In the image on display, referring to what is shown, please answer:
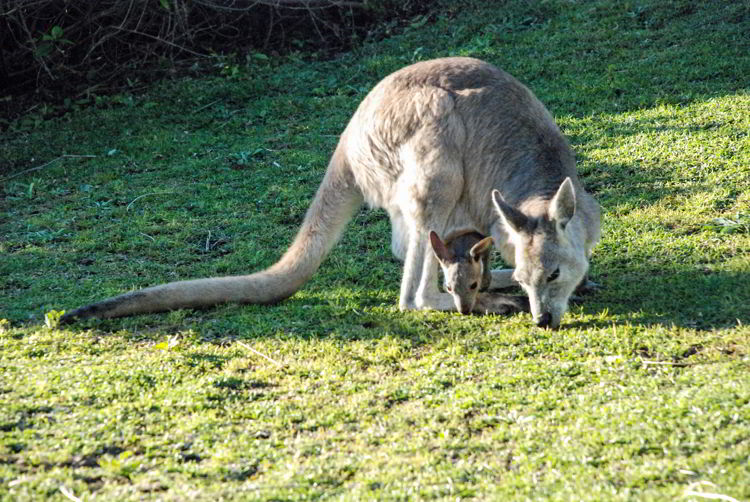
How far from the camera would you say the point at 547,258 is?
4270 mm

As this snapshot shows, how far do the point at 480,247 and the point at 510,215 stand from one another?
0.36 metres

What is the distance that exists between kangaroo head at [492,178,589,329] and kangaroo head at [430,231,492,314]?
297mm

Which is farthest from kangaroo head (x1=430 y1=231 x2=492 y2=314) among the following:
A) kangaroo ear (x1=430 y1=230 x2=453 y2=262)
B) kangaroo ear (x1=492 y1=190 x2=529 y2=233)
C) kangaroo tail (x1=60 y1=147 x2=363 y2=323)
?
kangaroo tail (x1=60 y1=147 x2=363 y2=323)

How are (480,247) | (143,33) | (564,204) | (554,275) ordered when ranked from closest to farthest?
1. (564,204)
2. (554,275)
3. (480,247)
4. (143,33)

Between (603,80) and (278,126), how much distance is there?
111 inches

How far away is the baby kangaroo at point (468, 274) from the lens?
4598mm

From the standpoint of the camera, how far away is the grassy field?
3.08 metres

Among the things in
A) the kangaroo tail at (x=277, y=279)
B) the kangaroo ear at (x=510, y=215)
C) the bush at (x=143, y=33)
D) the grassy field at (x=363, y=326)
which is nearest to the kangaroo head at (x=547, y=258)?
the kangaroo ear at (x=510, y=215)

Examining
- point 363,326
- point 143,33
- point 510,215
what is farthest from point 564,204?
point 143,33

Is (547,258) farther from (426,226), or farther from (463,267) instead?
(426,226)

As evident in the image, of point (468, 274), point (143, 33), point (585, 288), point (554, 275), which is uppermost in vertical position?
point (143, 33)

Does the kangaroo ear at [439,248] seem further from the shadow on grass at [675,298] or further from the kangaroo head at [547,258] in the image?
the shadow on grass at [675,298]

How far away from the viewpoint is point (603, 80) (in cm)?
757

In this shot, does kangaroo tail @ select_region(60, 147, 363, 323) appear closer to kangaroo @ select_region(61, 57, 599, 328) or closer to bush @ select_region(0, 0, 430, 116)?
kangaroo @ select_region(61, 57, 599, 328)
